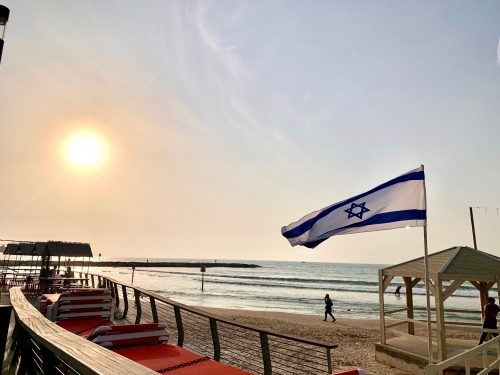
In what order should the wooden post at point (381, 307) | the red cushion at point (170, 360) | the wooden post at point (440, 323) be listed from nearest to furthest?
1. the red cushion at point (170, 360)
2. the wooden post at point (440, 323)
3. the wooden post at point (381, 307)

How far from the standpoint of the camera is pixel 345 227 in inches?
320

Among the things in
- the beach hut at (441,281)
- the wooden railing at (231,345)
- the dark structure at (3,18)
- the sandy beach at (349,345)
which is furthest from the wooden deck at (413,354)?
the dark structure at (3,18)

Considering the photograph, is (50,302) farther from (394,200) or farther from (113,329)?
(394,200)

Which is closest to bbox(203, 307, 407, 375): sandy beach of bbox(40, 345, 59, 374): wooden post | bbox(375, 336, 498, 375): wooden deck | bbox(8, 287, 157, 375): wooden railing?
bbox(375, 336, 498, 375): wooden deck

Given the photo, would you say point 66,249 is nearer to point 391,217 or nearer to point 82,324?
point 82,324

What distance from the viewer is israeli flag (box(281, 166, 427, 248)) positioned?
7488mm

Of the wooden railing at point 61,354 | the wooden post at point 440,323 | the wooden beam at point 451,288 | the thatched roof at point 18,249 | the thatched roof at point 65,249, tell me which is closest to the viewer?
the wooden railing at point 61,354

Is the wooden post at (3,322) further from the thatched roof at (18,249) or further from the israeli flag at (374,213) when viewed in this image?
the thatched roof at (18,249)

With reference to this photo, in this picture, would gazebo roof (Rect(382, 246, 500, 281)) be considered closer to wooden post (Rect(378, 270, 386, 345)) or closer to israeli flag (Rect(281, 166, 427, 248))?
wooden post (Rect(378, 270, 386, 345))

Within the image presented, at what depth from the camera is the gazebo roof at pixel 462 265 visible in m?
9.51

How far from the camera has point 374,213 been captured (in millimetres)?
7883

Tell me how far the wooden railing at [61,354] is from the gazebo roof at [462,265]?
9388 mm

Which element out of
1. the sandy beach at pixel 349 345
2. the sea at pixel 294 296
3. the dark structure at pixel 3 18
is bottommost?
the sea at pixel 294 296

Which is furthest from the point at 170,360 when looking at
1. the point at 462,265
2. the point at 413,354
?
the point at 462,265
